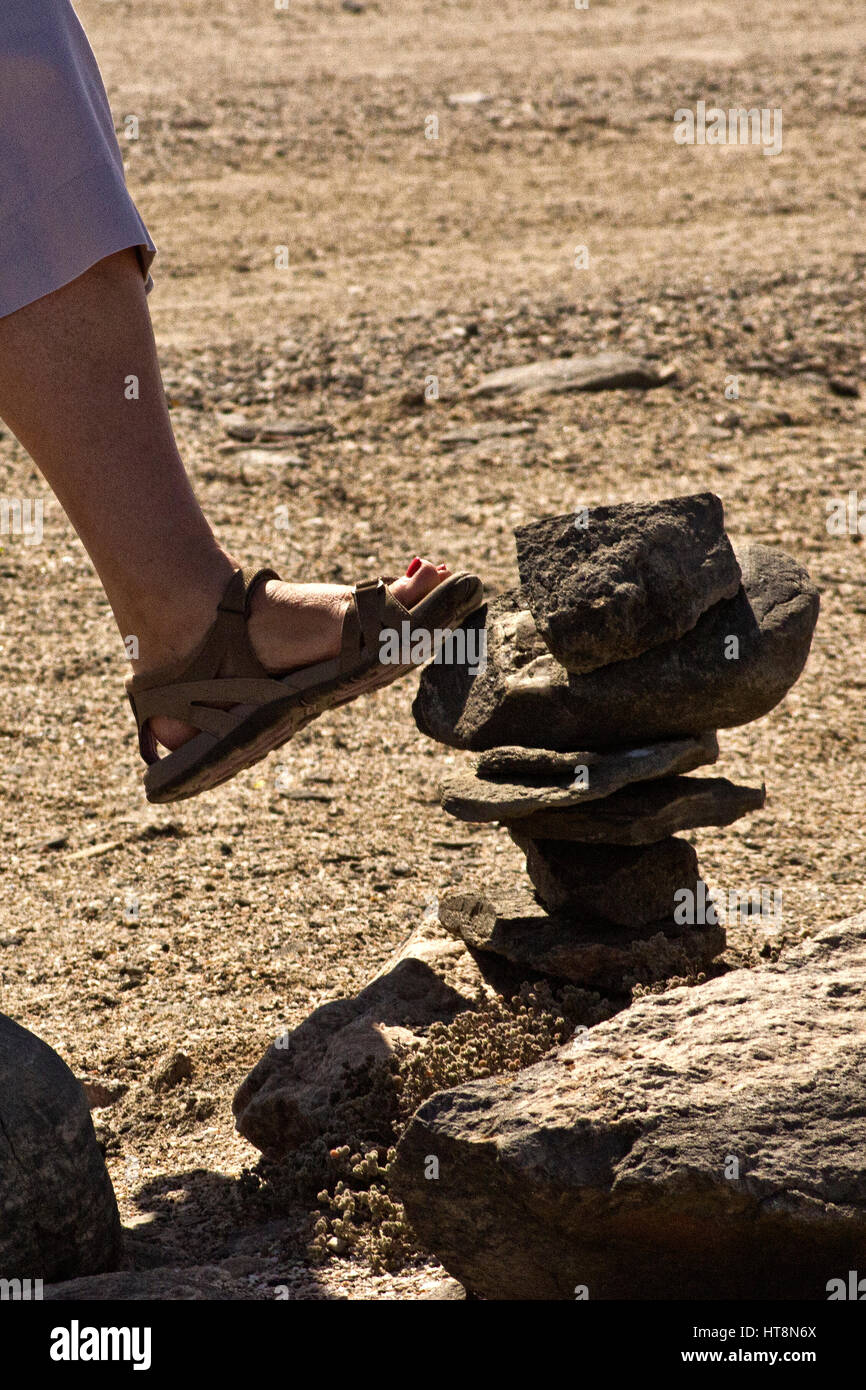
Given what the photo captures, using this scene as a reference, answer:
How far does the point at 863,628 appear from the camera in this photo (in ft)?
17.2

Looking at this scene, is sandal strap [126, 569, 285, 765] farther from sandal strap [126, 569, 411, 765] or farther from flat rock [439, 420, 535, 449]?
flat rock [439, 420, 535, 449]

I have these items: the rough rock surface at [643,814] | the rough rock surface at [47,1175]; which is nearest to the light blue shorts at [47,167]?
the rough rock surface at [47,1175]

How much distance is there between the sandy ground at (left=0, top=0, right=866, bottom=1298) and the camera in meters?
3.65

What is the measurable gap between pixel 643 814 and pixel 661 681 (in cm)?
28

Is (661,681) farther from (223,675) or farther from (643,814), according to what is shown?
(223,675)

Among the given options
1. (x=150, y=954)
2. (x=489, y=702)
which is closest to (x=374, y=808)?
(x=150, y=954)

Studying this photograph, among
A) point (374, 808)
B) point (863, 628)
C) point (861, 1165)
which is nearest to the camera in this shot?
point (861, 1165)

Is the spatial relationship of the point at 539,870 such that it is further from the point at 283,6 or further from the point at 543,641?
the point at 283,6

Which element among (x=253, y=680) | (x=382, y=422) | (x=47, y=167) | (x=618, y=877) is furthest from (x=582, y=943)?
(x=382, y=422)

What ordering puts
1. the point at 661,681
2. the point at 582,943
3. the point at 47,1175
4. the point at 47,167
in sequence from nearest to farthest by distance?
the point at 47,1175
the point at 47,167
the point at 661,681
the point at 582,943

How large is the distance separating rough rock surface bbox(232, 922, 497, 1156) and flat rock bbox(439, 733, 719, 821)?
42 cm

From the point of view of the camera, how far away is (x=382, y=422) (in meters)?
6.76

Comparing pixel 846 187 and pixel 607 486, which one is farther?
pixel 846 187

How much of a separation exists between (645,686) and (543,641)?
238 mm
